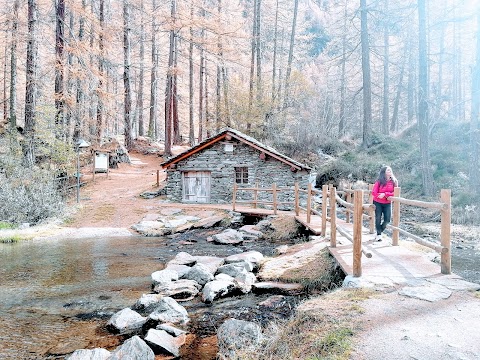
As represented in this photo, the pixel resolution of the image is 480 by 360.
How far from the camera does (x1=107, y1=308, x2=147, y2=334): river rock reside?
534 centimetres

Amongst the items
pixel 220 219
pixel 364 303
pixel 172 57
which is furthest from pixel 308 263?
pixel 172 57

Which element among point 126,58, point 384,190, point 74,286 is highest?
point 126,58

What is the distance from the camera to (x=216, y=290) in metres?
6.73

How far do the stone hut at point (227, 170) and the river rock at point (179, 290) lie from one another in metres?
10.9

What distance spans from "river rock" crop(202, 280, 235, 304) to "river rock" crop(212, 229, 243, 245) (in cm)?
474

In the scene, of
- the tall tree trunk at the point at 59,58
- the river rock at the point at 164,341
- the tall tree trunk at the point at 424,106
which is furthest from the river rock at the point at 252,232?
the tall tree trunk at the point at 59,58

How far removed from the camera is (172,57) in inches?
973

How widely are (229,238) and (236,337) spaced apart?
295 inches

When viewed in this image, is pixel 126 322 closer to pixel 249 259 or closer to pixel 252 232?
pixel 249 259

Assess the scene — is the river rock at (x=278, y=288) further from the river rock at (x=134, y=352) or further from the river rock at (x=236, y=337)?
the river rock at (x=134, y=352)

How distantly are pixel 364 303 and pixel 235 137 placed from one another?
14325 mm

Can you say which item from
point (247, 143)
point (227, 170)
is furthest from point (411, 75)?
point (227, 170)

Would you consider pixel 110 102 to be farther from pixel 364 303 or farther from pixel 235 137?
pixel 364 303

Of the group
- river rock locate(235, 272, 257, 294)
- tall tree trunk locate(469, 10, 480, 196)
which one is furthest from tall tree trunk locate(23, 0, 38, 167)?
tall tree trunk locate(469, 10, 480, 196)
